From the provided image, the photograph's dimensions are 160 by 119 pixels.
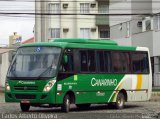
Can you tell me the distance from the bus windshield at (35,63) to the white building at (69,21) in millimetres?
50900

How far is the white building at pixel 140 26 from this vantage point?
50.0 meters

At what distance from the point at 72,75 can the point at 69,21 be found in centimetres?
5176

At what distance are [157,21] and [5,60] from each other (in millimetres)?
31081

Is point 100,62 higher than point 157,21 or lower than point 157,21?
lower

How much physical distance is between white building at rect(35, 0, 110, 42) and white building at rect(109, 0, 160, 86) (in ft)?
43.0

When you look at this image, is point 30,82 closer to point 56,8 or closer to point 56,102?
point 56,102

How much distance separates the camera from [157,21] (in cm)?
4988

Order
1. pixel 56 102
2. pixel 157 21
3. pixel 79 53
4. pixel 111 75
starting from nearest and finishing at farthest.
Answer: pixel 56 102 → pixel 79 53 → pixel 111 75 → pixel 157 21

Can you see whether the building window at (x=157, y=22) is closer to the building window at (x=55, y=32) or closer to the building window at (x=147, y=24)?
the building window at (x=147, y=24)

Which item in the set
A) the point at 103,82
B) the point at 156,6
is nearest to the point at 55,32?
the point at 156,6

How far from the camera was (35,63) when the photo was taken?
2297 centimetres

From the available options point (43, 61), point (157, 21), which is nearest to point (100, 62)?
point (43, 61)

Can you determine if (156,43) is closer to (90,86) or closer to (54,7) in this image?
(90,86)

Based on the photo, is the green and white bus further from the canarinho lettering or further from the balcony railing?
the balcony railing
